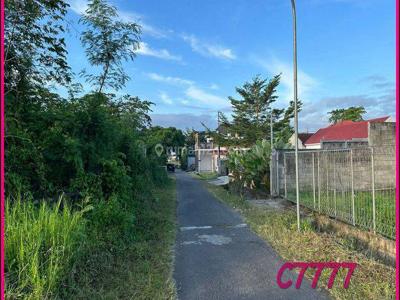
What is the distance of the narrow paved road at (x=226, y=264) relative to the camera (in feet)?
13.0

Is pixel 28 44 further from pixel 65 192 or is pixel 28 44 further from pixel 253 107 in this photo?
pixel 253 107

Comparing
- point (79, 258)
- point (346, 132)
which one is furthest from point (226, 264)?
point (346, 132)

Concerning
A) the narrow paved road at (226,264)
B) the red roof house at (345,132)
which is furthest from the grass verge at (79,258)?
the red roof house at (345,132)

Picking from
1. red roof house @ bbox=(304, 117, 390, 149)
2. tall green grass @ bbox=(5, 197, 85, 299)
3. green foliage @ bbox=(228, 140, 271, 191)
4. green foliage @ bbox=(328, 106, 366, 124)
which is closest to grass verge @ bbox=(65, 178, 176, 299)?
tall green grass @ bbox=(5, 197, 85, 299)

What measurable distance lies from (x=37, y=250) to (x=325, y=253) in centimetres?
421

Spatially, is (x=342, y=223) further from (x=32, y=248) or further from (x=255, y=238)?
(x=32, y=248)

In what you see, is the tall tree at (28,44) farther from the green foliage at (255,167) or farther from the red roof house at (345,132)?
the red roof house at (345,132)

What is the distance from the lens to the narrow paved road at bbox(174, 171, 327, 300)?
3.98 metres

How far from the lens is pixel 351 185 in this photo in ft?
24.7

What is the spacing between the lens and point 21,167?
5223 mm

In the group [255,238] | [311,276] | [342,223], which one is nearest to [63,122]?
[255,238]

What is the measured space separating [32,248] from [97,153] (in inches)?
127

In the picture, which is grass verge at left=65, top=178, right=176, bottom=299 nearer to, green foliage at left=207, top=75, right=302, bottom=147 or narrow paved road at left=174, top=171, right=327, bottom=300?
narrow paved road at left=174, top=171, right=327, bottom=300

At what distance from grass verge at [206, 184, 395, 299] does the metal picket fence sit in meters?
1.07
